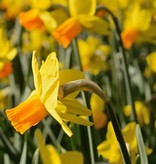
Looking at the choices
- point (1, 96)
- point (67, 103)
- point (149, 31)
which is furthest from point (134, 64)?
point (67, 103)

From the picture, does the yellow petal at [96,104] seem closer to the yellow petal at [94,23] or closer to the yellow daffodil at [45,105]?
the yellow petal at [94,23]

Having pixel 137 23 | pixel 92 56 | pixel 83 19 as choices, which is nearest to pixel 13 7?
pixel 92 56

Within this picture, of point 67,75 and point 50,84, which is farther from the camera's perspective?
point 67,75

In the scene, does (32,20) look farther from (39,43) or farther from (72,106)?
(72,106)

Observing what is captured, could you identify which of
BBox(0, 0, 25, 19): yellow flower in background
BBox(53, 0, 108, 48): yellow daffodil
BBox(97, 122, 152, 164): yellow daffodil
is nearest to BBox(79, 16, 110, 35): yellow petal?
BBox(53, 0, 108, 48): yellow daffodil

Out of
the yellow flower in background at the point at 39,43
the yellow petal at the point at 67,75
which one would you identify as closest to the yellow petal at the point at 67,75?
the yellow petal at the point at 67,75

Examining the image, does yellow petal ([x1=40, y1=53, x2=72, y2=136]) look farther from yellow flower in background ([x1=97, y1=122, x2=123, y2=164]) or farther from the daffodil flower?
the daffodil flower

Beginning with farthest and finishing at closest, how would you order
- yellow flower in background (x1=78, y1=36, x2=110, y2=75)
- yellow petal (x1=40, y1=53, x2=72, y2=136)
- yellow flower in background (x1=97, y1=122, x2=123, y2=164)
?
yellow flower in background (x1=78, y1=36, x2=110, y2=75) < yellow flower in background (x1=97, y1=122, x2=123, y2=164) < yellow petal (x1=40, y1=53, x2=72, y2=136)
